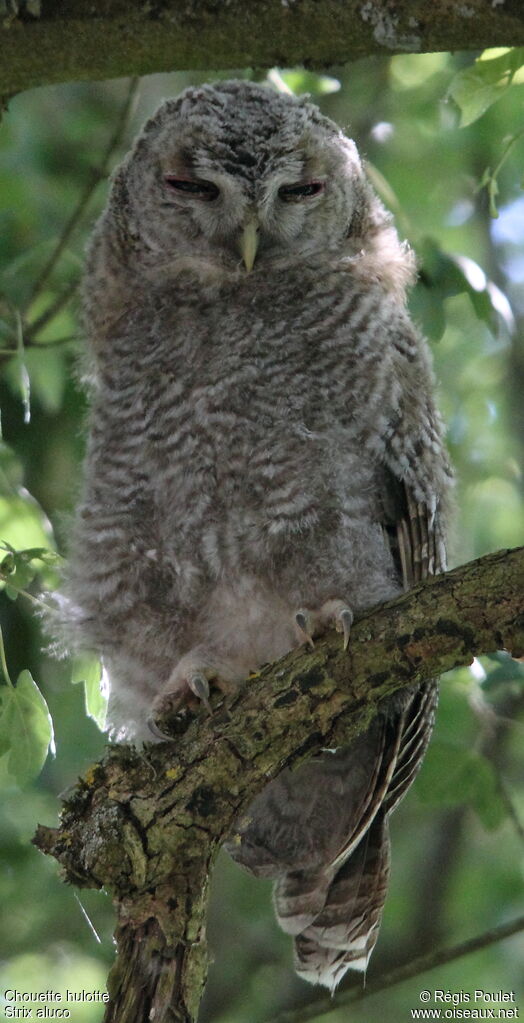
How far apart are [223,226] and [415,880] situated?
9.10ft

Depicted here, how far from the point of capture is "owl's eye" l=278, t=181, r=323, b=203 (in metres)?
2.93

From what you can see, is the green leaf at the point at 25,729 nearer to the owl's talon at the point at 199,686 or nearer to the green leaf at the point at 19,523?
the owl's talon at the point at 199,686

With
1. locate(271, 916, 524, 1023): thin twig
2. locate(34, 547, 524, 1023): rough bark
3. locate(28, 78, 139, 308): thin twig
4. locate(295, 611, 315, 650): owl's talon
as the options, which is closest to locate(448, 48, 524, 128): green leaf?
locate(34, 547, 524, 1023): rough bark

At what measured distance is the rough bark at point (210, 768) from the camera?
216 centimetres

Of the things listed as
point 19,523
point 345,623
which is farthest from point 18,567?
point 345,623

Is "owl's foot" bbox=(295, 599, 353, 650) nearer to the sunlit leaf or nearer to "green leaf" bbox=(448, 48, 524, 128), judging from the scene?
the sunlit leaf

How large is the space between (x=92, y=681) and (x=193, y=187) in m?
1.27

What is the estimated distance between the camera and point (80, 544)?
9.67 ft

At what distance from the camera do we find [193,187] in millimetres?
2951

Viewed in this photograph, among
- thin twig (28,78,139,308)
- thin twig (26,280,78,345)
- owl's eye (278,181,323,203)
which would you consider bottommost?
owl's eye (278,181,323,203)

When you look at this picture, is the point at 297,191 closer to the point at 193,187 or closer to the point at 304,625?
the point at 193,187

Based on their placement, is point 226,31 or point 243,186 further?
point 243,186

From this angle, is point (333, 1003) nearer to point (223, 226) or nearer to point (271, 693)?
point (271, 693)

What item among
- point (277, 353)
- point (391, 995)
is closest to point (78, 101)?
point (277, 353)
